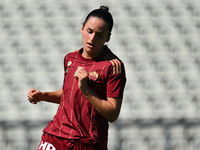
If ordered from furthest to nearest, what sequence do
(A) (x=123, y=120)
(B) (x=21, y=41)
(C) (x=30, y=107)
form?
(B) (x=21, y=41) < (C) (x=30, y=107) < (A) (x=123, y=120)

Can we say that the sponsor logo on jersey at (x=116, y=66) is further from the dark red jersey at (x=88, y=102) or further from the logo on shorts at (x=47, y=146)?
the logo on shorts at (x=47, y=146)

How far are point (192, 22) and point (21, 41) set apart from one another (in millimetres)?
2296

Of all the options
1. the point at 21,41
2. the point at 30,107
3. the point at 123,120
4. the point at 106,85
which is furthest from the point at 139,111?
A: the point at 106,85

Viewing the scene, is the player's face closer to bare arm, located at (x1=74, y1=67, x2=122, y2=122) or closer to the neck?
the neck

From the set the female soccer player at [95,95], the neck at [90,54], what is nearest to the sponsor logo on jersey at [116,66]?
the female soccer player at [95,95]

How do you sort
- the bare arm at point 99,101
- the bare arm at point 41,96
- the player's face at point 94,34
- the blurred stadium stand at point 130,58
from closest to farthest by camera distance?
the bare arm at point 99,101 < the player's face at point 94,34 < the bare arm at point 41,96 < the blurred stadium stand at point 130,58

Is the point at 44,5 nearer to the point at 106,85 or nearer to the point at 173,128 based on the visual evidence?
the point at 173,128

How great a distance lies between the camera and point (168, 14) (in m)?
5.68

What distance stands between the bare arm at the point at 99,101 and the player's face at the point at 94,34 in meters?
0.17

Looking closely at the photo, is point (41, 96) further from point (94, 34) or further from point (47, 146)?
point (94, 34)

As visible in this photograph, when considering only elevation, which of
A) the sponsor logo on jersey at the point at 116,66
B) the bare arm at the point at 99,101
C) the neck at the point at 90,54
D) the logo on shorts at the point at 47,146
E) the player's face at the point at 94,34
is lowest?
the logo on shorts at the point at 47,146

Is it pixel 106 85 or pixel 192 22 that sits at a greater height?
pixel 192 22

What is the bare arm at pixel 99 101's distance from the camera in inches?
84.3

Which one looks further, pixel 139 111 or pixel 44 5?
pixel 44 5
